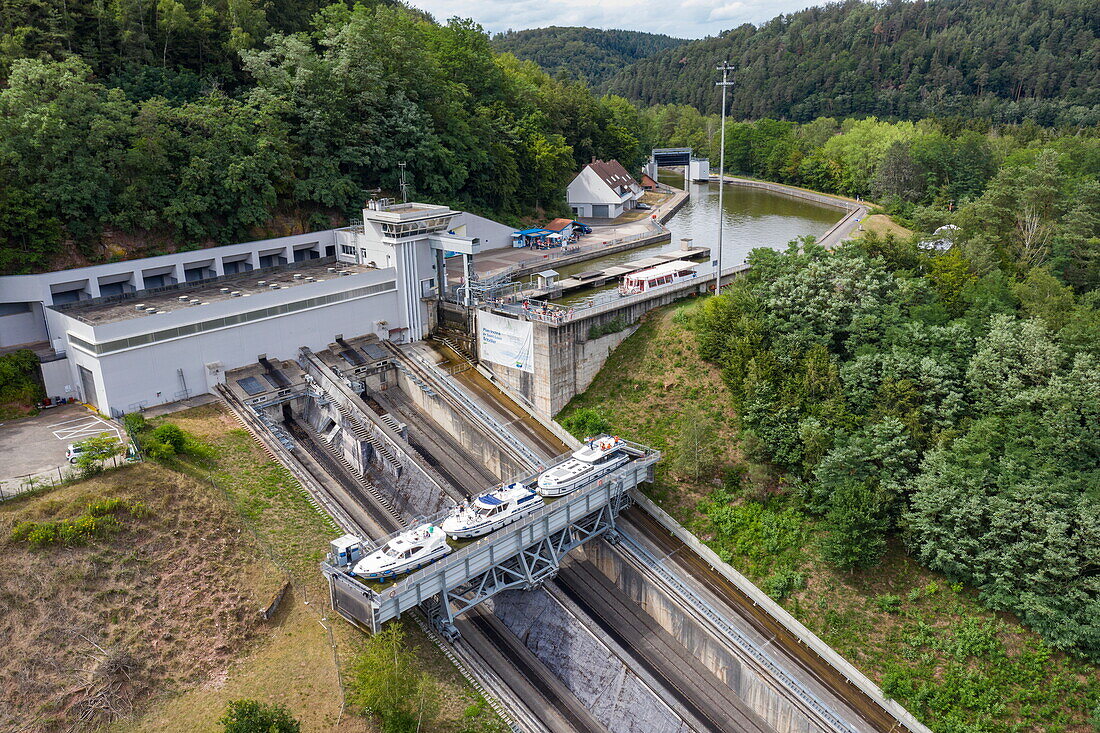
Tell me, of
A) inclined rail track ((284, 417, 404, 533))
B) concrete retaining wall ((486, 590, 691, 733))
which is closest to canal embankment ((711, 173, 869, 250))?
concrete retaining wall ((486, 590, 691, 733))

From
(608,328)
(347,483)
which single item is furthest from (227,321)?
(608,328)

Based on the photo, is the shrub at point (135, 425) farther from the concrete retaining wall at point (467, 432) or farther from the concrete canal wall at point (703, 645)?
the concrete canal wall at point (703, 645)

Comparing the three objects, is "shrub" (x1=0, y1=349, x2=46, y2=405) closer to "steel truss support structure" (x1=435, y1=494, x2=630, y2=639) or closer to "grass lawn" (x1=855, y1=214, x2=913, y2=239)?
"steel truss support structure" (x1=435, y1=494, x2=630, y2=639)

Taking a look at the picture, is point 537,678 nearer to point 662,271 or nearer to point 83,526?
point 83,526

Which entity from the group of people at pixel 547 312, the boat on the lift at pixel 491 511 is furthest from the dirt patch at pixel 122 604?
the group of people at pixel 547 312

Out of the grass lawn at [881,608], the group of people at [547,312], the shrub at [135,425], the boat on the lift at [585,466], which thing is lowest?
the grass lawn at [881,608]

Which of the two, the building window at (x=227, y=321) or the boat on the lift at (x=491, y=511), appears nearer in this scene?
the boat on the lift at (x=491, y=511)
